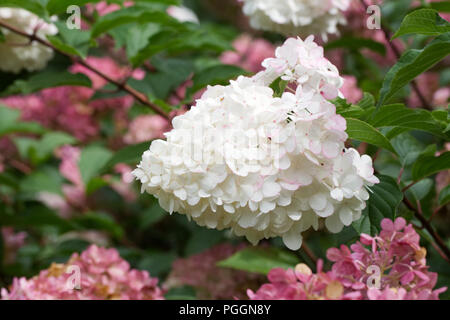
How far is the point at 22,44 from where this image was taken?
4.00 feet

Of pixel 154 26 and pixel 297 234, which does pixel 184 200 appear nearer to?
pixel 297 234

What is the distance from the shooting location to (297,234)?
26.1 inches

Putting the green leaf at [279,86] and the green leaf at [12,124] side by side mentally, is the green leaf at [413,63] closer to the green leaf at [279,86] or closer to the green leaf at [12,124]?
the green leaf at [279,86]

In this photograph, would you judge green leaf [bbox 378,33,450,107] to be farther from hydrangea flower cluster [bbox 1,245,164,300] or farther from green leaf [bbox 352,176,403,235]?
hydrangea flower cluster [bbox 1,245,164,300]

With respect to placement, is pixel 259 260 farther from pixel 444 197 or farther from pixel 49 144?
pixel 49 144

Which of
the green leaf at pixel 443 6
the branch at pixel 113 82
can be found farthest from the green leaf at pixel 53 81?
the green leaf at pixel 443 6

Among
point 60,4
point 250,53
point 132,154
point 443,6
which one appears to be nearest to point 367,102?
point 443,6

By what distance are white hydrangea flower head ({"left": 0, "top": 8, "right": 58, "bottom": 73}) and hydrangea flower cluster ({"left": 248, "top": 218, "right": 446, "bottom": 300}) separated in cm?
78

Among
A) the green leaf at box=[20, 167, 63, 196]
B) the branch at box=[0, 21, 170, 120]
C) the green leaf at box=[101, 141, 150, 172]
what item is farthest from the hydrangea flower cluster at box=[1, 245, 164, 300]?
the green leaf at box=[20, 167, 63, 196]

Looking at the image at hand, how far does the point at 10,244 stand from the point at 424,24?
4.38 feet

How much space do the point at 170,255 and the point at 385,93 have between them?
89cm

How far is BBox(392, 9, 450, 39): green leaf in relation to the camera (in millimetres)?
706

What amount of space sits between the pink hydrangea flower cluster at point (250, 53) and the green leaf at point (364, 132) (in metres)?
1.14
